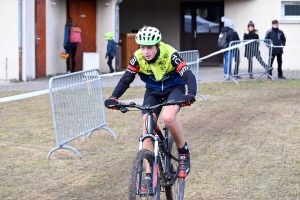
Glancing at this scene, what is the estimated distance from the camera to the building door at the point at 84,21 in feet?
70.6

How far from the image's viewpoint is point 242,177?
7.92 m

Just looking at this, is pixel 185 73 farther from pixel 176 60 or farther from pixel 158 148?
pixel 158 148

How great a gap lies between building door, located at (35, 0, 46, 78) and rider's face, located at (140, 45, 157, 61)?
14.1 meters

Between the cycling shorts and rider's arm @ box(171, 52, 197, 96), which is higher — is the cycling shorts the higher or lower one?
the lower one

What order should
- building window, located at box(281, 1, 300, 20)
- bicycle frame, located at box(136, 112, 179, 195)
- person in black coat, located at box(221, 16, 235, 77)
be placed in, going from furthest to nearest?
building window, located at box(281, 1, 300, 20), person in black coat, located at box(221, 16, 235, 77), bicycle frame, located at box(136, 112, 179, 195)

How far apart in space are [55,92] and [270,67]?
1154cm

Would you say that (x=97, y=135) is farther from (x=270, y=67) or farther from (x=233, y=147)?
(x=270, y=67)

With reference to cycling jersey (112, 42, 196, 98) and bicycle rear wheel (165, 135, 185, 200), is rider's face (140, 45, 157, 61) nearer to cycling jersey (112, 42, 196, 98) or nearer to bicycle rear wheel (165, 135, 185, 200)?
cycling jersey (112, 42, 196, 98)

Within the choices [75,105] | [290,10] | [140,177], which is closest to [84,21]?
[290,10]

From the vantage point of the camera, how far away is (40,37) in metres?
20.0

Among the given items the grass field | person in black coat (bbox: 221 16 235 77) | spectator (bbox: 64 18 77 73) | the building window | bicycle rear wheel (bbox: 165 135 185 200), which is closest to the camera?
bicycle rear wheel (bbox: 165 135 185 200)

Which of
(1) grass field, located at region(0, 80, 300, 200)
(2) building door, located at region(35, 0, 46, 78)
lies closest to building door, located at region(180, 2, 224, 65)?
(2) building door, located at region(35, 0, 46, 78)

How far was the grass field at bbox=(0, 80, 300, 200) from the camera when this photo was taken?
24.4 feet

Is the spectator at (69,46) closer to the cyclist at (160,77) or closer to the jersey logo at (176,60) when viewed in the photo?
the cyclist at (160,77)
